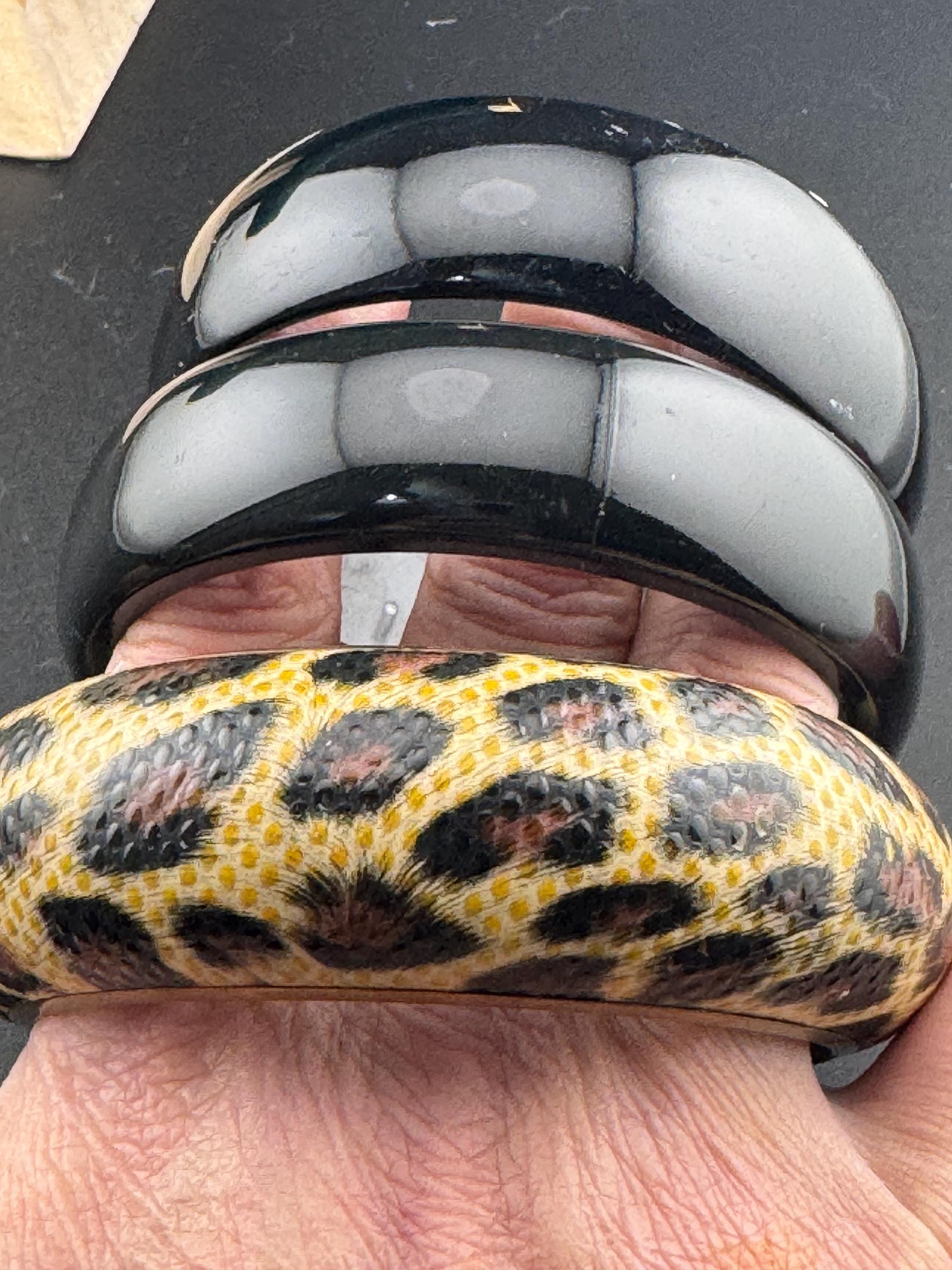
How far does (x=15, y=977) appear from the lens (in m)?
0.63

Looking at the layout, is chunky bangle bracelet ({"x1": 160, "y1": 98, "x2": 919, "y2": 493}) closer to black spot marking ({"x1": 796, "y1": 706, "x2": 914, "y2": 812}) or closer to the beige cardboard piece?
black spot marking ({"x1": 796, "y1": 706, "x2": 914, "y2": 812})

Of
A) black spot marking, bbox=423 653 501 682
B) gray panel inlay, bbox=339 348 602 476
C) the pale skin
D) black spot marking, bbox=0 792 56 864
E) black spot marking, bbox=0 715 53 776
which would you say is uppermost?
gray panel inlay, bbox=339 348 602 476

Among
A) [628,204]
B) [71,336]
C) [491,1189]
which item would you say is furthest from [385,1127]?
[71,336]

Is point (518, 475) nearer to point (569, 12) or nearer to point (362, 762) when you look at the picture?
point (362, 762)

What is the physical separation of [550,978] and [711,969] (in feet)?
0.23

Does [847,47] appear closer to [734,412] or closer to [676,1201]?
[734,412]

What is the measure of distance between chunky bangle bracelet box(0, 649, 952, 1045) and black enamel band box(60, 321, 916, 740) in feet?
0.17

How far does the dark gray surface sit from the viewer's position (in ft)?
4.43

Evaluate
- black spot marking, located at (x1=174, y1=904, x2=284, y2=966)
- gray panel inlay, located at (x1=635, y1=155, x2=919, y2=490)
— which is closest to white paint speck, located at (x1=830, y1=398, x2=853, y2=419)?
gray panel inlay, located at (x1=635, y1=155, x2=919, y2=490)

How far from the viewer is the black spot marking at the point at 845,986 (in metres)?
0.59

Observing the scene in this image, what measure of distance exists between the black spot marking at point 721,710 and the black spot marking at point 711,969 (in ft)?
0.29

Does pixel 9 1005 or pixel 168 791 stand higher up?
pixel 168 791

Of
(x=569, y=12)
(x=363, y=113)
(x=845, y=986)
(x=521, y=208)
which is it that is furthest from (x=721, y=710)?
(x=569, y=12)

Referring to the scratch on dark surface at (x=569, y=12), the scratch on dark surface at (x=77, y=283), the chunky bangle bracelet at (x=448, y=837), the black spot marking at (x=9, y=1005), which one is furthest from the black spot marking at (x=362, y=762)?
the scratch on dark surface at (x=569, y=12)
